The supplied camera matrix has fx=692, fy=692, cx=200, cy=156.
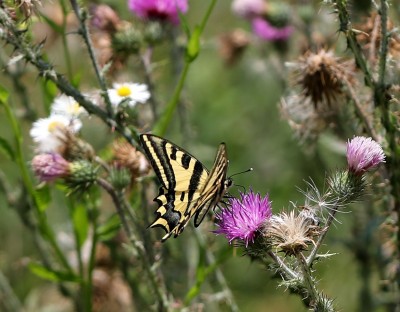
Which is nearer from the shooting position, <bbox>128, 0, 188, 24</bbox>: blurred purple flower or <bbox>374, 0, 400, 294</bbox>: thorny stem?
<bbox>374, 0, 400, 294</bbox>: thorny stem

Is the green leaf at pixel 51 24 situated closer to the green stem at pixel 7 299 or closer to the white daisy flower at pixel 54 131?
the white daisy flower at pixel 54 131

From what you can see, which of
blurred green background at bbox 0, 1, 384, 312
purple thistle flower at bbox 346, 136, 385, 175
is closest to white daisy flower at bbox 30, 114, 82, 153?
blurred green background at bbox 0, 1, 384, 312

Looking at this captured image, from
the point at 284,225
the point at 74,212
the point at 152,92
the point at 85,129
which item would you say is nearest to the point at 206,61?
the point at 85,129

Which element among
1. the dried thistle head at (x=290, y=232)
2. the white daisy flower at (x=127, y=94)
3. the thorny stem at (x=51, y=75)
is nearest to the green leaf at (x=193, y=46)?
the white daisy flower at (x=127, y=94)

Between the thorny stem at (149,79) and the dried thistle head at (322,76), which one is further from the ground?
the thorny stem at (149,79)

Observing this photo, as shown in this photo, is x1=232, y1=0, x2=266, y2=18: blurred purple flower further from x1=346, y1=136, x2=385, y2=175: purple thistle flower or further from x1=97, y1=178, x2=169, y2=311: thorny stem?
x1=346, y1=136, x2=385, y2=175: purple thistle flower

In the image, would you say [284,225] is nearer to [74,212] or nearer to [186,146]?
[74,212]
